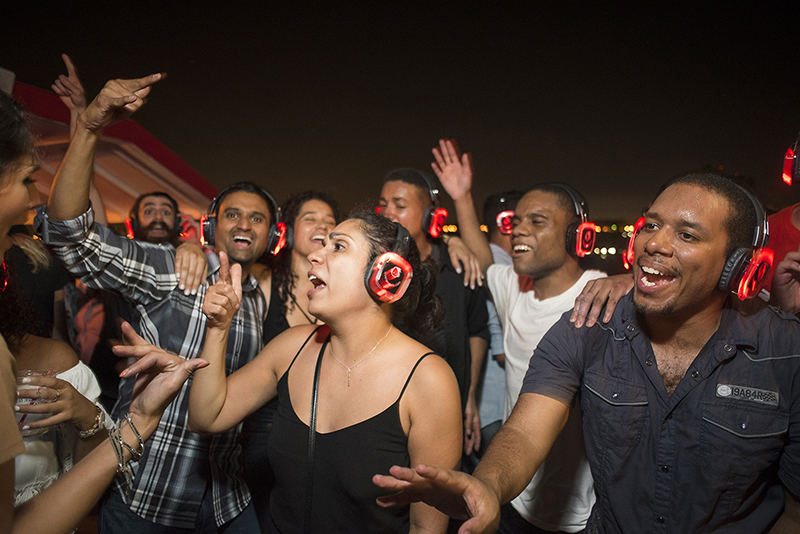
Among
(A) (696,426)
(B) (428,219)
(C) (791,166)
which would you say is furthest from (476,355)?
(C) (791,166)

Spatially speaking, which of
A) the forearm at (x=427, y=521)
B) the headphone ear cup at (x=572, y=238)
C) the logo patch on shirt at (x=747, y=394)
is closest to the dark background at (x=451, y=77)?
the headphone ear cup at (x=572, y=238)

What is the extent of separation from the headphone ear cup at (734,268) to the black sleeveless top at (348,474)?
105 centimetres

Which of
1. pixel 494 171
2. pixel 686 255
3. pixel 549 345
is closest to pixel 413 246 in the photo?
pixel 549 345

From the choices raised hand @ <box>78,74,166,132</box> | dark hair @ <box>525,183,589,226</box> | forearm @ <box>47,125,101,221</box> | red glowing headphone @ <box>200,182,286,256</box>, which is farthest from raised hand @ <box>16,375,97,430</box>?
dark hair @ <box>525,183,589,226</box>

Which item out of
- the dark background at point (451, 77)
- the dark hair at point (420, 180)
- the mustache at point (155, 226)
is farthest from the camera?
the dark background at point (451, 77)

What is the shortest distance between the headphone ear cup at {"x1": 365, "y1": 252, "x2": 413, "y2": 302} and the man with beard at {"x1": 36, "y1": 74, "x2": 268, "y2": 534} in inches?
32.4

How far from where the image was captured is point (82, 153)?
1.75m

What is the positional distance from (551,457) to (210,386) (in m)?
1.56

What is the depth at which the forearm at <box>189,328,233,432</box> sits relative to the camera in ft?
5.63

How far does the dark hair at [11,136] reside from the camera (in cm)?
105

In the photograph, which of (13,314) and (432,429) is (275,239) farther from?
(432,429)

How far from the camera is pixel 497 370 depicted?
117 inches

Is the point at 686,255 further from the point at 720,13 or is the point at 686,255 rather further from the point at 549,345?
the point at 720,13

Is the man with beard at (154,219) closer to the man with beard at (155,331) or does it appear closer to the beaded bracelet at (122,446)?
the man with beard at (155,331)
